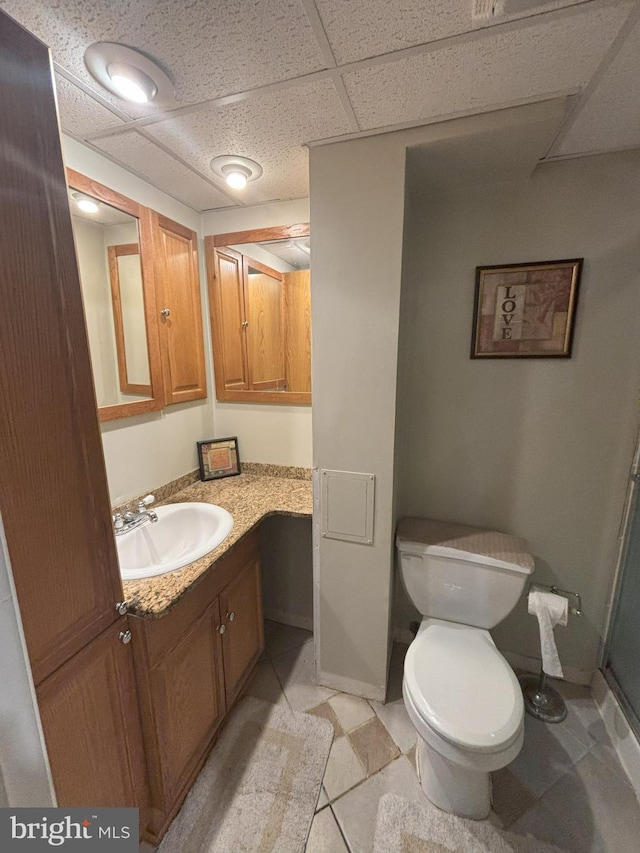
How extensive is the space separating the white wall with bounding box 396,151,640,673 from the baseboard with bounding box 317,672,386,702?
68 cm

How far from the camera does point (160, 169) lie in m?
1.40

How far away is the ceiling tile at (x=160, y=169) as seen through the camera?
48.2 inches

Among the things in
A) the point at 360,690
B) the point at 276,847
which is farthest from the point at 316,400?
the point at 276,847

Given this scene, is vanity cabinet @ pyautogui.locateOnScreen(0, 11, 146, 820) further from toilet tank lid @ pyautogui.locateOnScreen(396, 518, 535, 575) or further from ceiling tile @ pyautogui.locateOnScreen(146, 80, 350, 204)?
toilet tank lid @ pyautogui.locateOnScreen(396, 518, 535, 575)

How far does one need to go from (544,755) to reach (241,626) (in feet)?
4.36

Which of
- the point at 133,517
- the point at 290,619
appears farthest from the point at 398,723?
the point at 133,517

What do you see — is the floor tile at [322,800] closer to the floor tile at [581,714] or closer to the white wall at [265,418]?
the floor tile at [581,714]

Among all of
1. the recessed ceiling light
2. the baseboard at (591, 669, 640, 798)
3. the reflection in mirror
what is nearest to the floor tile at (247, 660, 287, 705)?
the baseboard at (591, 669, 640, 798)

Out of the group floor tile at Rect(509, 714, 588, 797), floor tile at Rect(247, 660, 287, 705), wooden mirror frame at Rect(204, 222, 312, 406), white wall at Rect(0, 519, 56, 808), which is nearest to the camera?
white wall at Rect(0, 519, 56, 808)

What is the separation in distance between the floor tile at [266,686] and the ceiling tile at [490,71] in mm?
2323

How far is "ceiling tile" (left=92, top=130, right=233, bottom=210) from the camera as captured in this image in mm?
1225

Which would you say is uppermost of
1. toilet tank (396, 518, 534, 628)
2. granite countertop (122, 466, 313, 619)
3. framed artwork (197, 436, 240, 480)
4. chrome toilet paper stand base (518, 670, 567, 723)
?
framed artwork (197, 436, 240, 480)

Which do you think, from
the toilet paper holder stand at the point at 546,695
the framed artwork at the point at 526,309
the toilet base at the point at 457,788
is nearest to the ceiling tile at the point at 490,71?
the framed artwork at the point at 526,309

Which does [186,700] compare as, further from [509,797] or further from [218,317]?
[218,317]
